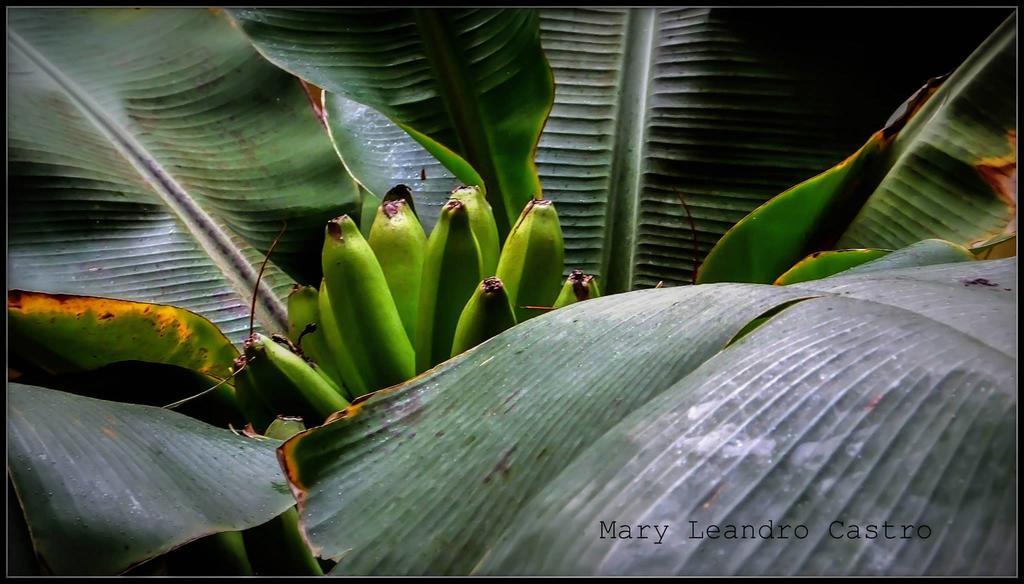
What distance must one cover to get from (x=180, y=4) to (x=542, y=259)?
618 millimetres

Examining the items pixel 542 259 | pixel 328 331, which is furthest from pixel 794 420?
pixel 328 331

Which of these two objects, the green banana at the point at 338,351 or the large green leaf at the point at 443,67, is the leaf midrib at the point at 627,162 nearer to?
the large green leaf at the point at 443,67

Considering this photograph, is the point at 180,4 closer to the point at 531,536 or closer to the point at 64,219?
the point at 64,219

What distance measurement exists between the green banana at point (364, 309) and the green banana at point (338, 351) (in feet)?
0.05

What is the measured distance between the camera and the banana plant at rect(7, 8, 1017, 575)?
8.9 inches

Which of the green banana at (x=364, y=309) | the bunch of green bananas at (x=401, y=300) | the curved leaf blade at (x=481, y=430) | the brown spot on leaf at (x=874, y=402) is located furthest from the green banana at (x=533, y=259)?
the brown spot on leaf at (x=874, y=402)

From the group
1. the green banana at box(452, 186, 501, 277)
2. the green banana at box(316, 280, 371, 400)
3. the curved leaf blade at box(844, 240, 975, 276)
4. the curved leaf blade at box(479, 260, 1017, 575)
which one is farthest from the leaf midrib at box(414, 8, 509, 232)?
the curved leaf blade at box(479, 260, 1017, 575)

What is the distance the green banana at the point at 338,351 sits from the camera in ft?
1.98

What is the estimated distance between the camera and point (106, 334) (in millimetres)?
540

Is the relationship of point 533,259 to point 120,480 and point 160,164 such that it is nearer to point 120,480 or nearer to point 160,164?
point 120,480

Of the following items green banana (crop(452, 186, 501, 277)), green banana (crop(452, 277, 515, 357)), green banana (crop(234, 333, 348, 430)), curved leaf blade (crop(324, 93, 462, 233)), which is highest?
curved leaf blade (crop(324, 93, 462, 233))

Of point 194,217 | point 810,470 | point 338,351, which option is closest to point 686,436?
point 810,470

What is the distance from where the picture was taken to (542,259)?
0.57 m

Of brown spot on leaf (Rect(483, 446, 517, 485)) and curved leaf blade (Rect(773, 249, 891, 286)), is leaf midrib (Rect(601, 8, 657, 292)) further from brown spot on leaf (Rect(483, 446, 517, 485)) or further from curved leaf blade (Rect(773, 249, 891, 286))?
brown spot on leaf (Rect(483, 446, 517, 485))
